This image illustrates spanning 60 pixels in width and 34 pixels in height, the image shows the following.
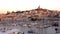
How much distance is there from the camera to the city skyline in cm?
201

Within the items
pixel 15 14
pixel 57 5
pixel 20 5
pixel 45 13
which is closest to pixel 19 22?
pixel 15 14

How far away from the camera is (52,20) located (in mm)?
1936

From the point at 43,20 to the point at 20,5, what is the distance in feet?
1.33

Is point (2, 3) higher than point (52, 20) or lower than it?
higher

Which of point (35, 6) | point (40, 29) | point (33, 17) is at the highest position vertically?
point (35, 6)

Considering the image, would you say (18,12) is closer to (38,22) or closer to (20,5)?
(20,5)

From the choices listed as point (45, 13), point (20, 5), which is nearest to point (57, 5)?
point (45, 13)

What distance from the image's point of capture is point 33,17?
77.4 inches

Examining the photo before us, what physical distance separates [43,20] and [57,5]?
0.31 m

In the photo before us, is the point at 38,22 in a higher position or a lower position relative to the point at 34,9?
lower

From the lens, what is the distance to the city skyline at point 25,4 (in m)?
2.01

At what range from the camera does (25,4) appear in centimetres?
204

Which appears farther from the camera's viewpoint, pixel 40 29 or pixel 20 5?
pixel 20 5

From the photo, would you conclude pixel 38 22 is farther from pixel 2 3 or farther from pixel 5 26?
pixel 2 3
